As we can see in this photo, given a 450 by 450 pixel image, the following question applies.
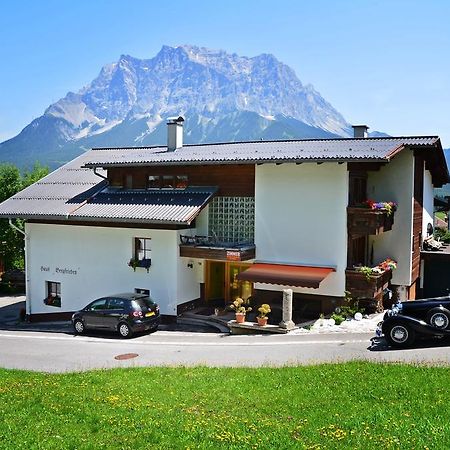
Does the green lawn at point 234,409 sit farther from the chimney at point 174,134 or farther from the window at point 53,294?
the chimney at point 174,134

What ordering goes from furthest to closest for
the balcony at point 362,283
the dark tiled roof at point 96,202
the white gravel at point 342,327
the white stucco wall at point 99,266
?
1. the white stucco wall at point 99,266
2. the dark tiled roof at point 96,202
3. the balcony at point 362,283
4. the white gravel at point 342,327

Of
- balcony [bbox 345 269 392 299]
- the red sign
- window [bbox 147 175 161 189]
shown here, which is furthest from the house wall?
window [bbox 147 175 161 189]

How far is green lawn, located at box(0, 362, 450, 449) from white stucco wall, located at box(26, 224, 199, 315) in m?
10.2

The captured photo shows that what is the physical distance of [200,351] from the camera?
16.2 metres

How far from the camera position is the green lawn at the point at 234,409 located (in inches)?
301

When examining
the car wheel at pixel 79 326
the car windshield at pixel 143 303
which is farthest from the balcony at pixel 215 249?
the car wheel at pixel 79 326

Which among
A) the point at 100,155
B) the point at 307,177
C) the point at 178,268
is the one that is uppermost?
the point at 100,155

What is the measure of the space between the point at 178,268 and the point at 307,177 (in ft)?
21.4

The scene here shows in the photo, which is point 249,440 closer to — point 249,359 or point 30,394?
point 30,394

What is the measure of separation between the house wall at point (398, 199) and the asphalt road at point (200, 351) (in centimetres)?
778

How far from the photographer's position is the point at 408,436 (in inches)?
291

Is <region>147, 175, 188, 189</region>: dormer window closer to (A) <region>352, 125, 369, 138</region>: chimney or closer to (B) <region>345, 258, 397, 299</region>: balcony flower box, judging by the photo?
(B) <region>345, 258, 397, 299</region>: balcony flower box

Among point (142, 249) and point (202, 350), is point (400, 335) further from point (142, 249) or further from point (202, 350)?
point (142, 249)

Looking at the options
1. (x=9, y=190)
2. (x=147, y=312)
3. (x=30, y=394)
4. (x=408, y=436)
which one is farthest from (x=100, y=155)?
(x=408, y=436)
